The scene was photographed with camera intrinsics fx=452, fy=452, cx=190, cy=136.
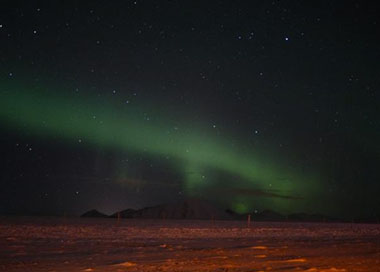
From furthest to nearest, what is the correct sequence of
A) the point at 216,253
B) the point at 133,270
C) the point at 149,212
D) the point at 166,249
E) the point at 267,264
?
the point at 149,212
the point at 166,249
the point at 216,253
the point at 267,264
the point at 133,270

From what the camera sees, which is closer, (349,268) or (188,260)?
(349,268)

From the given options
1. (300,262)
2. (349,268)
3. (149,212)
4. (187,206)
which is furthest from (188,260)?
(187,206)

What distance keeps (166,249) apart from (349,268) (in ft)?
23.5

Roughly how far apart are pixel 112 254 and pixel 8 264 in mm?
3751

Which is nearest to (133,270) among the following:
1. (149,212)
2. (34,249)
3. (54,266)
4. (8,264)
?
(54,266)

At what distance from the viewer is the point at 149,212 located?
17950cm

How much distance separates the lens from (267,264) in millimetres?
13328

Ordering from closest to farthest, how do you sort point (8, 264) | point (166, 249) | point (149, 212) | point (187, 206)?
1. point (8, 264)
2. point (166, 249)
3. point (149, 212)
4. point (187, 206)

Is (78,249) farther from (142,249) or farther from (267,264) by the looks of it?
(267,264)

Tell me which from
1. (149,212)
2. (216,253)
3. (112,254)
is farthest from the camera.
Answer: (149,212)

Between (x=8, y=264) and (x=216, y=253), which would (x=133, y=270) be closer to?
(x=8, y=264)

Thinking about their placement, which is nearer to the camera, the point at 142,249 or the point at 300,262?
the point at 300,262

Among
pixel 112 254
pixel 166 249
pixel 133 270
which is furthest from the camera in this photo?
pixel 166 249

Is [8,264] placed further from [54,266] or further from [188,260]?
[188,260]
